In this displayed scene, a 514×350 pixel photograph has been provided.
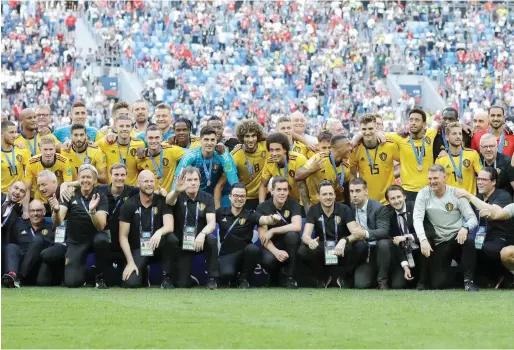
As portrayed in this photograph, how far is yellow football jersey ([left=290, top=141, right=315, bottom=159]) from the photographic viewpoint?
12941 millimetres

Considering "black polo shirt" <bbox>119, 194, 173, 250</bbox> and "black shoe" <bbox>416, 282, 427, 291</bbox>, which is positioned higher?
"black polo shirt" <bbox>119, 194, 173, 250</bbox>

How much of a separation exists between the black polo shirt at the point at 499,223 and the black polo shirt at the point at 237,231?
2.40 meters

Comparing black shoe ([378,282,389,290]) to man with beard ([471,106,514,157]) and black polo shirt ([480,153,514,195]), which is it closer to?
black polo shirt ([480,153,514,195])

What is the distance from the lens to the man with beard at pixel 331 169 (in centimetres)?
1216

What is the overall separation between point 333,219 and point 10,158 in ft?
12.4

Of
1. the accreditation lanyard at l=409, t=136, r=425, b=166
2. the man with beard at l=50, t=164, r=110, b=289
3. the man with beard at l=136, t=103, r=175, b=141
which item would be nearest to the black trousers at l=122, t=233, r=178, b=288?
the man with beard at l=50, t=164, r=110, b=289

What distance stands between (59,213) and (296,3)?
2938cm

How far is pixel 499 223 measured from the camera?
11578mm

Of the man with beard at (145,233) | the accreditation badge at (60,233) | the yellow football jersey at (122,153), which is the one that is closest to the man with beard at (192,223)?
the man with beard at (145,233)

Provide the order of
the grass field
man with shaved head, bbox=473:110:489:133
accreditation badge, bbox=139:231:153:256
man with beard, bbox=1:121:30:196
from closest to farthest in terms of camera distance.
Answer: the grass field → accreditation badge, bbox=139:231:153:256 → man with shaved head, bbox=473:110:489:133 → man with beard, bbox=1:121:30:196

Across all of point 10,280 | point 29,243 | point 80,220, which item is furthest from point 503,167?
point 10,280

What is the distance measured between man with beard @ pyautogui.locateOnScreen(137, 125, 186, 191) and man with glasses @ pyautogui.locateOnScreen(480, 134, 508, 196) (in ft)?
10.7

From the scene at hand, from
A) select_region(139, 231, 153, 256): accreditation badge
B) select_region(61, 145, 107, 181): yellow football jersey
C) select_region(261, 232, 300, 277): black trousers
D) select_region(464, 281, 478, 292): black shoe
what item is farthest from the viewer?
select_region(61, 145, 107, 181): yellow football jersey

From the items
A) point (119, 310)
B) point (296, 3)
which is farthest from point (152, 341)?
point (296, 3)
